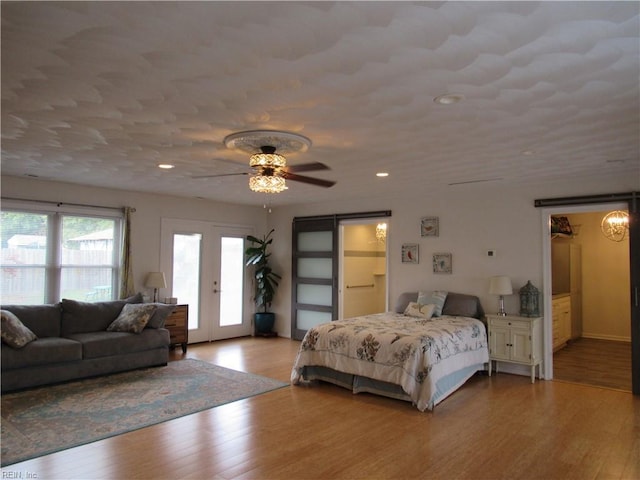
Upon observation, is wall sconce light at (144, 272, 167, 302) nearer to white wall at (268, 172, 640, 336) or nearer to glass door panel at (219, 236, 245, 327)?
glass door panel at (219, 236, 245, 327)

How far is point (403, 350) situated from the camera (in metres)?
Answer: 4.50

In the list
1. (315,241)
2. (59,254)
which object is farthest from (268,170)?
(315,241)

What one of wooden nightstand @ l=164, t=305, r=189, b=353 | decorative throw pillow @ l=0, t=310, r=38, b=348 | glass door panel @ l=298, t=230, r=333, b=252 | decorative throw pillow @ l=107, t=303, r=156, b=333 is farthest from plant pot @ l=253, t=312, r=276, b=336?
decorative throw pillow @ l=0, t=310, r=38, b=348

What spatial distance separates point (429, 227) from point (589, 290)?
13.3 feet

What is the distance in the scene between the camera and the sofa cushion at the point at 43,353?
4641 millimetres

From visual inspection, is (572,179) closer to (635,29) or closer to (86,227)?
(635,29)

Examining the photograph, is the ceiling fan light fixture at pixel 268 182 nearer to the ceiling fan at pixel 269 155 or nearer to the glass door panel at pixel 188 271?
the ceiling fan at pixel 269 155

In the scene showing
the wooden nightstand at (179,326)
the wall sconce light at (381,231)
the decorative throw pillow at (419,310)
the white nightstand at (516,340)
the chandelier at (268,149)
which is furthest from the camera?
the wall sconce light at (381,231)

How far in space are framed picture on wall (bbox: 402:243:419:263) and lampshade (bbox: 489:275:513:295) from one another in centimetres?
134

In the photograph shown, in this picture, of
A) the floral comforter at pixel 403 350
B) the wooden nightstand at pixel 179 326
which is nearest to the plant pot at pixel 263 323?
the wooden nightstand at pixel 179 326

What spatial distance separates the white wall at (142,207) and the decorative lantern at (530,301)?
5109mm

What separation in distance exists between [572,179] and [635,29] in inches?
151

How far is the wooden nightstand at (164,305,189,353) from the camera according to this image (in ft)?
22.4

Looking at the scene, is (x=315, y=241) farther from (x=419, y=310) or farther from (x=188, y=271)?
(x=419, y=310)
